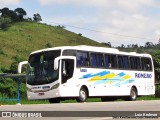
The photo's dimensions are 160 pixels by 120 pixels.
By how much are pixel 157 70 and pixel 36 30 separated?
258ft

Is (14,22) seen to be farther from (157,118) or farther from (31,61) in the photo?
(157,118)

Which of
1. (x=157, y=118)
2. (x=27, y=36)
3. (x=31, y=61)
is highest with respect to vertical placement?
(x=27, y=36)

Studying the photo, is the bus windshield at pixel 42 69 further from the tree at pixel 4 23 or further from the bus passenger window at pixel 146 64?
the tree at pixel 4 23

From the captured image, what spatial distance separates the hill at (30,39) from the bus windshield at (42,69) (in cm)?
5962

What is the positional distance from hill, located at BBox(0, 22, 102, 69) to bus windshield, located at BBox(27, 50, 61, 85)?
59.6 m

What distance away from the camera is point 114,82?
29.2 m

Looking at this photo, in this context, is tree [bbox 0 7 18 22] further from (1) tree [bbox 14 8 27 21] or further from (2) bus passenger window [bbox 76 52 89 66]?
(2) bus passenger window [bbox 76 52 89 66]

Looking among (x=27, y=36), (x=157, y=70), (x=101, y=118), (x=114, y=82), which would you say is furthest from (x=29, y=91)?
(x=27, y=36)

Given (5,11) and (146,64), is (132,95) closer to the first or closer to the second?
(146,64)

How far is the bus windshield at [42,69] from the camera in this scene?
2498 centimetres

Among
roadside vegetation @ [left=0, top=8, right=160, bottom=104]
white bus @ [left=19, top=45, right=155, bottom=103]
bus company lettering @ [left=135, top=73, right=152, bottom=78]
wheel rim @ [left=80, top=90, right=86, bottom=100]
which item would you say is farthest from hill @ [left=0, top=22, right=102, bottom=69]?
wheel rim @ [left=80, top=90, right=86, bottom=100]

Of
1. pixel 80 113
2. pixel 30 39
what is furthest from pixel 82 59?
pixel 30 39

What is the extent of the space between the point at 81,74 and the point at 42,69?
2.24 metres

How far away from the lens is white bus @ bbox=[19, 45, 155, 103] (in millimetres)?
25016
